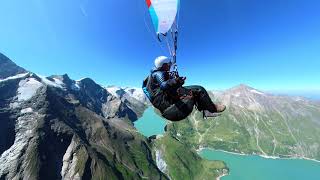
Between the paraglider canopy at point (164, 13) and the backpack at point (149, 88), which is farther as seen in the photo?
the backpack at point (149, 88)

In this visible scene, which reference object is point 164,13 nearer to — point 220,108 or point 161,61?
point 161,61

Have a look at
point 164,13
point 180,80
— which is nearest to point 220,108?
point 180,80

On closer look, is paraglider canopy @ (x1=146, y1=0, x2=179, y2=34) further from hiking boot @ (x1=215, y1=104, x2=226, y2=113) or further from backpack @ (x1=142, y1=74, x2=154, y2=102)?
hiking boot @ (x1=215, y1=104, x2=226, y2=113)

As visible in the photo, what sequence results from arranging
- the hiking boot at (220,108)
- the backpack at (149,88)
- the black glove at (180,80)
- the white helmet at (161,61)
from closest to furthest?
the black glove at (180,80), the white helmet at (161,61), the hiking boot at (220,108), the backpack at (149,88)

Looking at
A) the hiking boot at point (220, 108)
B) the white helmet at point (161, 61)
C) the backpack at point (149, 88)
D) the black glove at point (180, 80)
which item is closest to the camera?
the black glove at point (180, 80)

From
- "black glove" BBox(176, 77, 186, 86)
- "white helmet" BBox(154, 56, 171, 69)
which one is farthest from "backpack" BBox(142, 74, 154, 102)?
"black glove" BBox(176, 77, 186, 86)

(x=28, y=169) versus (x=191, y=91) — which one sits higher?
(x=191, y=91)

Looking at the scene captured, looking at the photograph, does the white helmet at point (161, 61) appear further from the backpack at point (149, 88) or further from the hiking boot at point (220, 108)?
the hiking boot at point (220, 108)

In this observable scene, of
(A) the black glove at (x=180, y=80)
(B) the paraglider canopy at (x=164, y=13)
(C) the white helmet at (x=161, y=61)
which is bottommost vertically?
(A) the black glove at (x=180, y=80)

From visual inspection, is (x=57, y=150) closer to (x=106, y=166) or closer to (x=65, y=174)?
(x=65, y=174)

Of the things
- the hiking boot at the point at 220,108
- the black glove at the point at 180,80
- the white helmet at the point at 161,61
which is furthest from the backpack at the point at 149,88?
the hiking boot at the point at 220,108

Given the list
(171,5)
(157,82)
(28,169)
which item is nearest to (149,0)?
(171,5)
